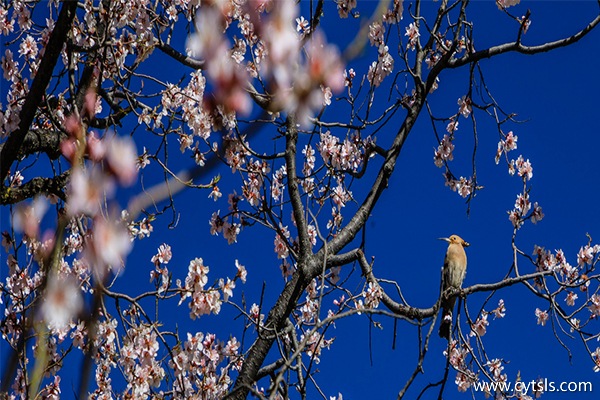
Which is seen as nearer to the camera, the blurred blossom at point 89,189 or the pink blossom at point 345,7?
the blurred blossom at point 89,189

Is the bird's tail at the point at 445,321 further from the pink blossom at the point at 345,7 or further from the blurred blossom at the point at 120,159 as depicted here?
the blurred blossom at the point at 120,159

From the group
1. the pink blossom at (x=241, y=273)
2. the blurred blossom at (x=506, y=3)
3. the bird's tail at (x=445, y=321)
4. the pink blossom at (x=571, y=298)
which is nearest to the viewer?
the pink blossom at (x=241, y=273)

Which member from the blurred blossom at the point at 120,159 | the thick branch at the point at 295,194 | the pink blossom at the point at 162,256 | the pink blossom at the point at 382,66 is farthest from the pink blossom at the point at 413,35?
the blurred blossom at the point at 120,159

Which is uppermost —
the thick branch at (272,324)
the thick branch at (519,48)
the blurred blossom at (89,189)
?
the thick branch at (519,48)

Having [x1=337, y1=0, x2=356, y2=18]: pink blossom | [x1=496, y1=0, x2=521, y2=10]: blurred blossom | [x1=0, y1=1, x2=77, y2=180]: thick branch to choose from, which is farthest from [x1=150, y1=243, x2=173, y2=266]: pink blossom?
[x1=496, y1=0, x2=521, y2=10]: blurred blossom

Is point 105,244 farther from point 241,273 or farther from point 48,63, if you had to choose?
point 241,273

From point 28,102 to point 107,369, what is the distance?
2633 millimetres

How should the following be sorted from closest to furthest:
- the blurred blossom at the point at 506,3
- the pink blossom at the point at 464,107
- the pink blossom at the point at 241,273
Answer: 1. the pink blossom at the point at 241,273
2. the blurred blossom at the point at 506,3
3. the pink blossom at the point at 464,107

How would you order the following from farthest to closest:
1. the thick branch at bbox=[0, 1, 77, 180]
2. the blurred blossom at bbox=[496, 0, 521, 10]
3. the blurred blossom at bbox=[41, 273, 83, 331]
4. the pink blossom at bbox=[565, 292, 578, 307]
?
the pink blossom at bbox=[565, 292, 578, 307] → the blurred blossom at bbox=[496, 0, 521, 10] → the thick branch at bbox=[0, 1, 77, 180] → the blurred blossom at bbox=[41, 273, 83, 331]

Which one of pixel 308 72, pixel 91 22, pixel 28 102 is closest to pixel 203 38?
pixel 308 72

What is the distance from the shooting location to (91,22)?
396 centimetres

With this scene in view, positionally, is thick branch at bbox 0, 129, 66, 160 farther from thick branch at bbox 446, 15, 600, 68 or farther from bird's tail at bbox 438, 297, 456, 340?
bird's tail at bbox 438, 297, 456, 340

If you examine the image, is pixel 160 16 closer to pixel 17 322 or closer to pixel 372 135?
pixel 372 135

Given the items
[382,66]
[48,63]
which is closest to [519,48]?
[382,66]
